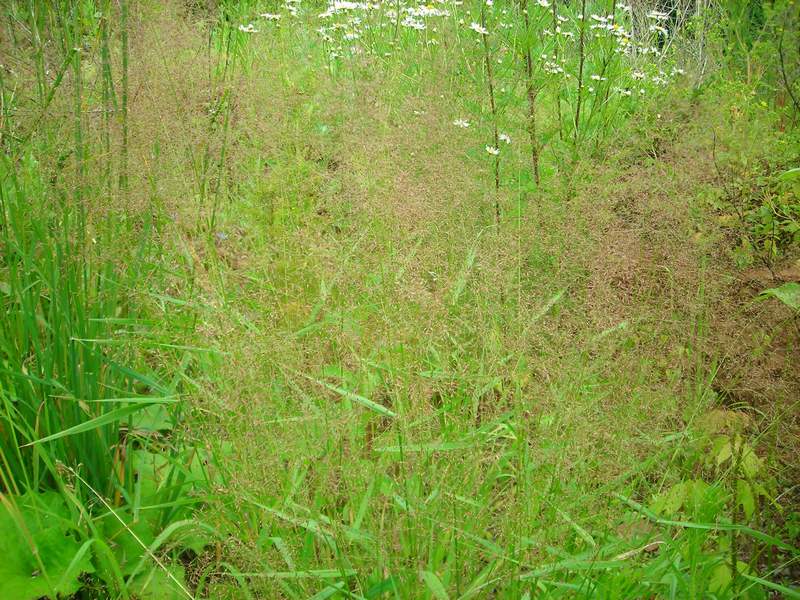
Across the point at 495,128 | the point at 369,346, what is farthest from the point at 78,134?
the point at 495,128

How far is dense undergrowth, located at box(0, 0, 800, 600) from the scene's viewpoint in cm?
165

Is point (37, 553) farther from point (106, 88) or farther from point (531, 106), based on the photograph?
point (531, 106)

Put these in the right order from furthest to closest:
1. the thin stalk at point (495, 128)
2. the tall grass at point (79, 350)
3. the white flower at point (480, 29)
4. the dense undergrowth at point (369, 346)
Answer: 1. the white flower at point (480, 29)
2. the thin stalk at point (495, 128)
3. the tall grass at point (79, 350)
4. the dense undergrowth at point (369, 346)

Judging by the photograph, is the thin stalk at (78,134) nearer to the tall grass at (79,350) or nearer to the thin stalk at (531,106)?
the tall grass at (79,350)

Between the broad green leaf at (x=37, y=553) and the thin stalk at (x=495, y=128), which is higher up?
the thin stalk at (x=495, y=128)

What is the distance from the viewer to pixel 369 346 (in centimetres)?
194

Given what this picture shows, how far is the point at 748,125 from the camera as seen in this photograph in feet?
8.11

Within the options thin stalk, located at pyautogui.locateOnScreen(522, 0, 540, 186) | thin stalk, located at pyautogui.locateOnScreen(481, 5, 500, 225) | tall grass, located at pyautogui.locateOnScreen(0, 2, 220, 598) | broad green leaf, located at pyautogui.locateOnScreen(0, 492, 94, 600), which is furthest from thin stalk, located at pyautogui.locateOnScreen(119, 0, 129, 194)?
thin stalk, located at pyautogui.locateOnScreen(522, 0, 540, 186)

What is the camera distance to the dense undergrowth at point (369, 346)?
1648 millimetres

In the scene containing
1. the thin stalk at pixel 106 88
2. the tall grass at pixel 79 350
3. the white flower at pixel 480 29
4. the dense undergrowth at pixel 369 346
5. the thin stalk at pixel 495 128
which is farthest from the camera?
the white flower at pixel 480 29

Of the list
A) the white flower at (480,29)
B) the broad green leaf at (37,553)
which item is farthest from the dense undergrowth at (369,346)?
the white flower at (480,29)

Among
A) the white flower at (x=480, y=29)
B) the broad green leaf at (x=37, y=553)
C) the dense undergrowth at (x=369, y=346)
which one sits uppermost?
the white flower at (x=480, y=29)

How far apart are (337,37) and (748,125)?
2.64m

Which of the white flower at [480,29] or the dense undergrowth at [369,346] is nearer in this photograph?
the dense undergrowth at [369,346]
